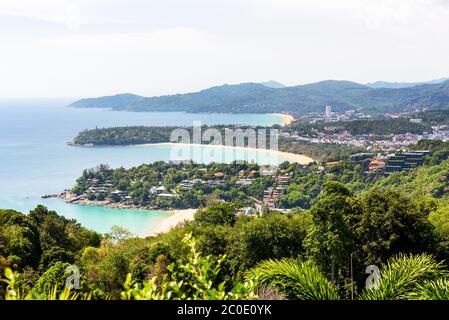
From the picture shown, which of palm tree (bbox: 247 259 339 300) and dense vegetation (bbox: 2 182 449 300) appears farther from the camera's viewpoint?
dense vegetation (bbox: 2 182 449 300)

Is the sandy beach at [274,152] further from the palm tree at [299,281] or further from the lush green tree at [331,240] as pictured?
the palm tree at [299,281]

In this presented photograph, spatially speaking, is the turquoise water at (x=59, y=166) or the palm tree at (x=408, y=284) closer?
the palm tree at (x=408, y=284)

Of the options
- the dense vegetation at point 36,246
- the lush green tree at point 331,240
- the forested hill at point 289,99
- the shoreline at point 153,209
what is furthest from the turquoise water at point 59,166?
the forested hill at point 289,99

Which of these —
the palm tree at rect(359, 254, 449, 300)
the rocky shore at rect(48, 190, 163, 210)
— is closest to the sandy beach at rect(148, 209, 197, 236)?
the rocky shore at rect(48, 190, 163, 210)

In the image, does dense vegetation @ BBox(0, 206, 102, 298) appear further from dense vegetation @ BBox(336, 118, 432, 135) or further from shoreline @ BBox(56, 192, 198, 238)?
dense vegetation @ BBox(336, 118, 432, 135)

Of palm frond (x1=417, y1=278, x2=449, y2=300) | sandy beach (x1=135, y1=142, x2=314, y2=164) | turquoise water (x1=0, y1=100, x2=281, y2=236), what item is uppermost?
palm frond (x1=417, y1=278, x2=449, y2=300)
